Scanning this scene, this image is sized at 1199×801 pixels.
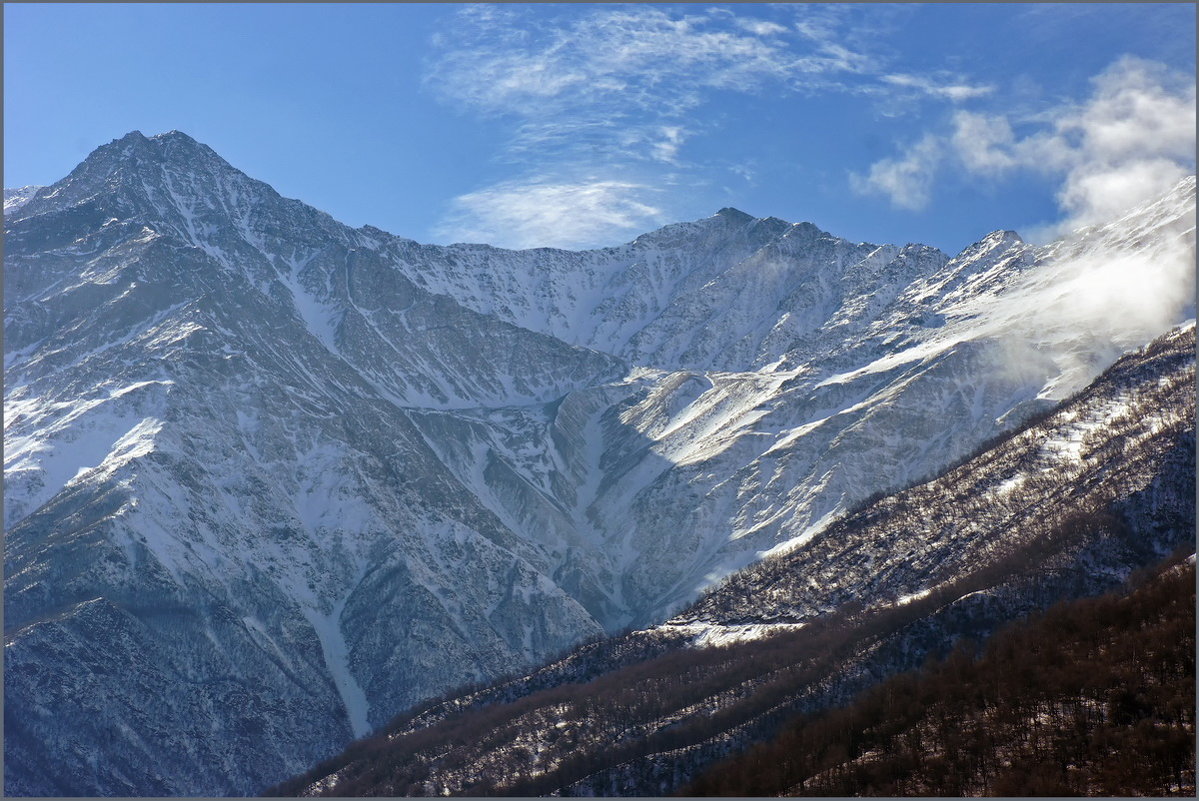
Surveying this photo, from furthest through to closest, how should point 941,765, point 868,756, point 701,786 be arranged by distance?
point 701,786 → point 868,756 → point 941,765

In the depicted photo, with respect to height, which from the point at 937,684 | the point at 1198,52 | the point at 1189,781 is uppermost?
the point at 1198,52

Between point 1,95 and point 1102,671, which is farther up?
point 1,95

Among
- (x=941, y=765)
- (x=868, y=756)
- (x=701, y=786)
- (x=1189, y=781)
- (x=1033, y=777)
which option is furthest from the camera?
(x=701, y=786)

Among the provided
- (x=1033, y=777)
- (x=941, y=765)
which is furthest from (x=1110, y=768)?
(x=941, y=765)

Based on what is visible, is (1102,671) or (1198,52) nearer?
(1198,52)

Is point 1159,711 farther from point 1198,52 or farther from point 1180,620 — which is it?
point 1198,52

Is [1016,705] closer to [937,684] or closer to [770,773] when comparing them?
[937,684]
